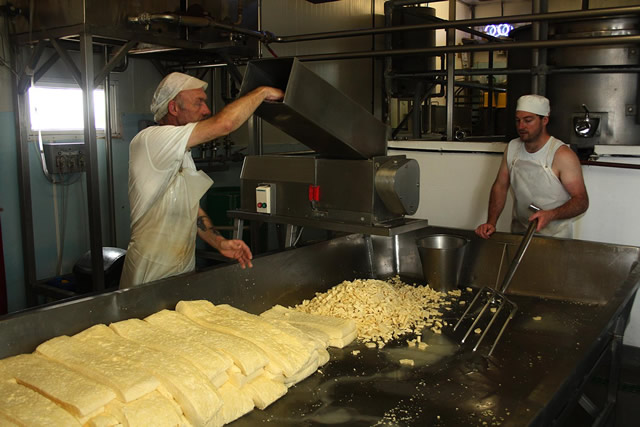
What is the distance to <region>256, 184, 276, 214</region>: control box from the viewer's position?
266 centimetres

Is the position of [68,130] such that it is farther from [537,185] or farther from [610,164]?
[610,164]

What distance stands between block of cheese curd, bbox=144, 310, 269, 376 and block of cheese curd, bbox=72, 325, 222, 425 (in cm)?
12

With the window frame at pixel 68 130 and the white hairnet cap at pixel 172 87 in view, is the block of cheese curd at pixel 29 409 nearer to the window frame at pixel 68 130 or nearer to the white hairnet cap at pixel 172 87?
the white hairnet cap at pixel 172 87

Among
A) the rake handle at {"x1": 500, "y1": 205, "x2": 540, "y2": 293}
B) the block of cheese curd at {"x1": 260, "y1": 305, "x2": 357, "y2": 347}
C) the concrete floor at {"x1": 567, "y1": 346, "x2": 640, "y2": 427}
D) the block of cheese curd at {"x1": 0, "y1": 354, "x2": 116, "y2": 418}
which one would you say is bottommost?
the concrete floor at {"x1": 567, "y1": 346, "x2": 640, "y2": 427}

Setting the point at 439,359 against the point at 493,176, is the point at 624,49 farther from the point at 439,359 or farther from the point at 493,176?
the point at 439,359

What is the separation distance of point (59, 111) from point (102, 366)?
128 inches

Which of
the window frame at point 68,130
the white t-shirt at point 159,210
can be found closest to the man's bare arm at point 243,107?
the white t-shirt at point 159,210

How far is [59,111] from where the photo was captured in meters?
4.27

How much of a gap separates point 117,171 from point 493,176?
2.85 metres

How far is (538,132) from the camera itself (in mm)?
3141

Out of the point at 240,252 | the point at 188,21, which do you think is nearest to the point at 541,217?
the point at 240,252

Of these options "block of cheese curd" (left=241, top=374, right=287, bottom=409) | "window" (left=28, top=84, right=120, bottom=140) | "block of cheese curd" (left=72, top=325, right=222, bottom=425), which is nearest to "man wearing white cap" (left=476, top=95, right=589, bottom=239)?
"block of cheese curd" (left=241, top=374, right=287, bottom=409)

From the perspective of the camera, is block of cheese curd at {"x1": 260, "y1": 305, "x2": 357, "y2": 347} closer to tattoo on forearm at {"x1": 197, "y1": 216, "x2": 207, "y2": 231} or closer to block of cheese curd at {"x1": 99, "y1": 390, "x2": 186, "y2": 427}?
tattoo on forearm at {"x1": 197, "y1": 216, "x2": 207, "y2": 231}

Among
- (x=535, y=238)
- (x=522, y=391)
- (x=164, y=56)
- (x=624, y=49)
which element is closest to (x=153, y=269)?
(x=522, y=391)
